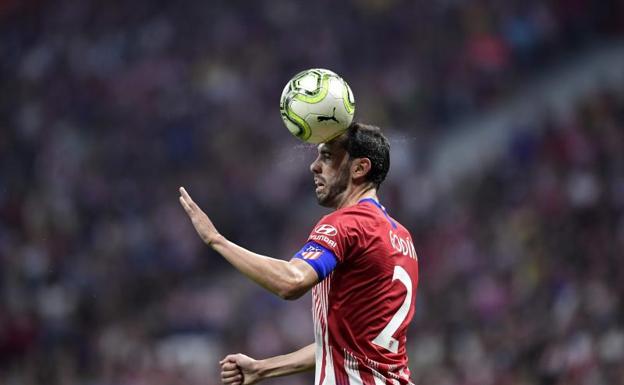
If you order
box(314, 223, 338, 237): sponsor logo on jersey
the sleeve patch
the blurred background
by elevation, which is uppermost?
the blurred background

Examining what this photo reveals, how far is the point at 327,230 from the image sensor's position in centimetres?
480

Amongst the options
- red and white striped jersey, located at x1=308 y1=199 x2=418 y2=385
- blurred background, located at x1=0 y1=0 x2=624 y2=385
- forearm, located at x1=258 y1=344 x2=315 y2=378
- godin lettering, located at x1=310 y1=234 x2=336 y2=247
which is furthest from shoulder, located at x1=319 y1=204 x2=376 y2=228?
blurred background, located at x1=0 y1=0 x2=624 y2=385

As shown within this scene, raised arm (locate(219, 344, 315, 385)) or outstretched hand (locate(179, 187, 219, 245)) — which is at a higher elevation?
outstretched hand (locate(179, 187, 219, 245))

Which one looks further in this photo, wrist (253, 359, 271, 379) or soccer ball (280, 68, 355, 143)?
wrist (253, 359, 271, 379)

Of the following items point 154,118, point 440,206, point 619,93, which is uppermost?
point 154,118

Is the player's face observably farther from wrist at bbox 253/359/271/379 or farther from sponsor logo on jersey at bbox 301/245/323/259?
wrist at bbox 253/359/271/379

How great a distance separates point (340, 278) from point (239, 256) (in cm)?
57

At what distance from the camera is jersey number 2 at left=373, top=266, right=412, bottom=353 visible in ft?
16.4

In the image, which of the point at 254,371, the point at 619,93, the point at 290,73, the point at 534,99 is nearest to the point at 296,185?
the point at 290,73

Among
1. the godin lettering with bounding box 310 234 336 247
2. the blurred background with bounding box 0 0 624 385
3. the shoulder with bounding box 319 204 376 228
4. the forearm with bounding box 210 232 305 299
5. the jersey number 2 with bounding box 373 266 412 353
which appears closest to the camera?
the forearm with bounding box 210 232 305 299

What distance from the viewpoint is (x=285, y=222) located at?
1382 cm

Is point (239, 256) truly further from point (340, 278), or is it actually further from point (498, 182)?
point (498, 182)

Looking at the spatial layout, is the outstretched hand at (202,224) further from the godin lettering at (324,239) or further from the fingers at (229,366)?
the fingers at (229,366)

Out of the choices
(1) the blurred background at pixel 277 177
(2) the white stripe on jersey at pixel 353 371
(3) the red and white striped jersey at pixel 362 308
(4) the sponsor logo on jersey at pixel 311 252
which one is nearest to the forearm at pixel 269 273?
(4) the sponsor logo on jersey at pixel 311 252
